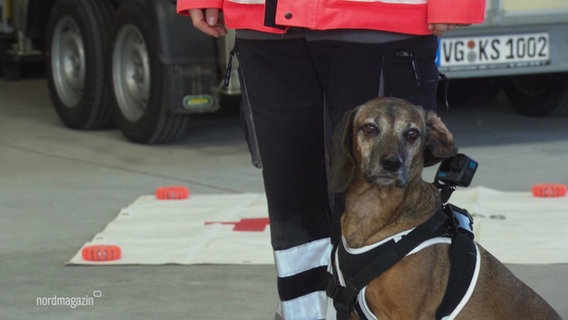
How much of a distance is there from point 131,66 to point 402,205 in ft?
16.1

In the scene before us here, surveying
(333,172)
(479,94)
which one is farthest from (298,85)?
(479,94)

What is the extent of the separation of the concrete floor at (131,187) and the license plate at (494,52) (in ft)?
1.78

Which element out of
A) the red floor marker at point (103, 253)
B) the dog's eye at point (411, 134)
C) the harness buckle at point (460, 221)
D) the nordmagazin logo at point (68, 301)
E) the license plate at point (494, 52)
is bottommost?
the red floor marker at point (103, 253)

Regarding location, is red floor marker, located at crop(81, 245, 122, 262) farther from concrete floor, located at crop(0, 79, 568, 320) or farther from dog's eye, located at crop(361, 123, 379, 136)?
dog's eye, located at crop(361, 123, 379, 136)

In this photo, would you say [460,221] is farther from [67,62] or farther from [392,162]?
[67,62]

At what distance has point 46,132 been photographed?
352 inches

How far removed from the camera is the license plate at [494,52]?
760 centimetres

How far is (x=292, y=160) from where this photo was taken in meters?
3.98

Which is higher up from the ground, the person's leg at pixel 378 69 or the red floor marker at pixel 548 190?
the person's leg at pixel 378 69

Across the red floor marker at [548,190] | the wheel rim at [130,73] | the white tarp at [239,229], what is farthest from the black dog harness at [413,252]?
the wheel rim at [130,73]

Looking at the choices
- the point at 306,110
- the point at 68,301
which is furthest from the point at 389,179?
the point at 68,301

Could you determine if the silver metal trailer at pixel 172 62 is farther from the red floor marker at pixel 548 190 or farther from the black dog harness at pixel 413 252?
the black dog harness at pixel 413 252

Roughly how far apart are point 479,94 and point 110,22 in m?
2.96

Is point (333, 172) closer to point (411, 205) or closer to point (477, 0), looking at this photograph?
point (411, 205)
